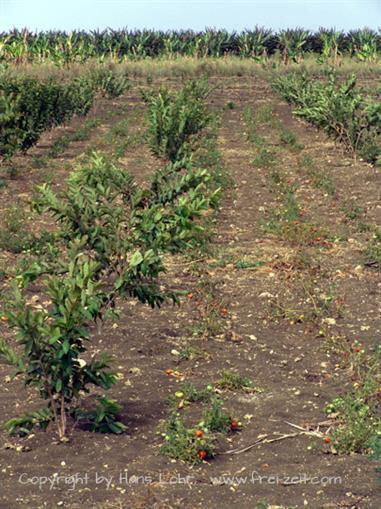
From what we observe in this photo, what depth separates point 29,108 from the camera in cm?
1786

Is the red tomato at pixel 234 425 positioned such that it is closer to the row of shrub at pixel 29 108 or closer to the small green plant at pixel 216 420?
the small green plant at pixel 216 420

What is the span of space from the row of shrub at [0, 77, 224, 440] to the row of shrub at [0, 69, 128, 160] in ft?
23.2

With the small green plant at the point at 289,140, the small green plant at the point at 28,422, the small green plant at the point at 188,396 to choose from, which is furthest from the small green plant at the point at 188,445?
the small green plant at the point at 289,140

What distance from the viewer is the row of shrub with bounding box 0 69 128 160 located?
16438mm

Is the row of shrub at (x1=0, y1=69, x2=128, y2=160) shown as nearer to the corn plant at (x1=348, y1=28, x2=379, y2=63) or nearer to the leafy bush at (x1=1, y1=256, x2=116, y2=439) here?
the leafy bush at (x1=1, y1=256, x2=116, y2=439)

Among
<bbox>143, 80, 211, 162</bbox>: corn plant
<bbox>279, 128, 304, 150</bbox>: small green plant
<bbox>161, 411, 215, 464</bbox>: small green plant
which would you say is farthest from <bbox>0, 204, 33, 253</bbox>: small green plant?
<bbox>279, 128, 304, 150</bbox>: small green plant

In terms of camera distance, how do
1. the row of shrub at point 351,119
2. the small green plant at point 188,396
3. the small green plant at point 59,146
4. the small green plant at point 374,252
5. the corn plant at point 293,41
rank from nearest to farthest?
the small green plant at point 188,396 → the small green plant at point 374,252 → the row of shrub at point 351,119 → the small green plant at point 59,146 → the corn plant at point 293,41

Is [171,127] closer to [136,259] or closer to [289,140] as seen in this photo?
[289,140]

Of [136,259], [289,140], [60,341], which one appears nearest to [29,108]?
[289,140]

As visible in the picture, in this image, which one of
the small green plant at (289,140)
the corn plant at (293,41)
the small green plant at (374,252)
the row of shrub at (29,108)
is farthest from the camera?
the corn plant at (293,41)

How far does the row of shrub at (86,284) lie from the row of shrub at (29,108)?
7.07 meters

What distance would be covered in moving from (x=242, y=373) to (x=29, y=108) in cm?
1134

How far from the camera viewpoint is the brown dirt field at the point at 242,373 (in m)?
5.58

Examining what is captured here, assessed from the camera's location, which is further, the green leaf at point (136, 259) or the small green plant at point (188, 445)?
the green leaf at point (136, 259)
